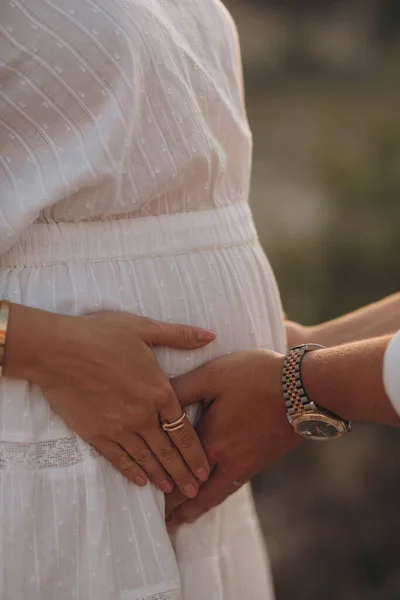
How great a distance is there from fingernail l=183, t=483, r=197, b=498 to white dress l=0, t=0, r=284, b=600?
5 centimetres

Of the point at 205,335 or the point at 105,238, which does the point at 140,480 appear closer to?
the point at 205,335

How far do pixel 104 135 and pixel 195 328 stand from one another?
326 mm

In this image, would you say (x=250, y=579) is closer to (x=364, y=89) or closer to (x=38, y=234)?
(x=38, y=234)

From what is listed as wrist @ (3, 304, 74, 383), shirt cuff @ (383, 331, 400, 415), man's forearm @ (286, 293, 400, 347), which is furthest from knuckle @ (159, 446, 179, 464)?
man's forearm @ (286, 293, 400, 347)

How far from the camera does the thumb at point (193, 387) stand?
1.40 meters

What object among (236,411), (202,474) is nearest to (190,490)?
(202,474)

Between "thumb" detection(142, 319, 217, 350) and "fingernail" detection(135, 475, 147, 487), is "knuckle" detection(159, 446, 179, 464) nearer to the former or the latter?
"fingernail" detection(135, 475, 147, 487)

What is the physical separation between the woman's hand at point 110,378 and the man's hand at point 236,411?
0.05 meters

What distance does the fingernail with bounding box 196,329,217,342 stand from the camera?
1408 mm

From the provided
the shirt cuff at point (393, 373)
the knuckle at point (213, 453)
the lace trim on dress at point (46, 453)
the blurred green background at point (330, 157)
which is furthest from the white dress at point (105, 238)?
the blurred green background at point (330, 157)

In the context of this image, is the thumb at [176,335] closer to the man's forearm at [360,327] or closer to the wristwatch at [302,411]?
the wristwatch at [302,411]

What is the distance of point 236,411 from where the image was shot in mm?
1412

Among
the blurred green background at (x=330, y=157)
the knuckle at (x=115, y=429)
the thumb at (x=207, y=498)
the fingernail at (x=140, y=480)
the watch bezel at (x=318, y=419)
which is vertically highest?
the knuckle at (x=115, y=429)

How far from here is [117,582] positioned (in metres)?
1.32
